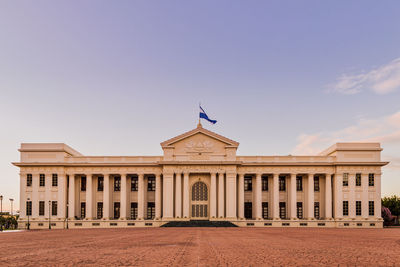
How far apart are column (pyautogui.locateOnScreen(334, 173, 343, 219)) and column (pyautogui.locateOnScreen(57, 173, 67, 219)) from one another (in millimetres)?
40842

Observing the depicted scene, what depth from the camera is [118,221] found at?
192ft

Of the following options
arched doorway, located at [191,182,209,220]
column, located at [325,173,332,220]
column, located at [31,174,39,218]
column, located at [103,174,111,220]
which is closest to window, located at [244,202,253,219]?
arched doorway, located at [191,182,209,220]

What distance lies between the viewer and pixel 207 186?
5962cm

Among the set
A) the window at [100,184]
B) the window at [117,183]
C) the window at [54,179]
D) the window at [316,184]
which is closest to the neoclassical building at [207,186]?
the window at [54,179]

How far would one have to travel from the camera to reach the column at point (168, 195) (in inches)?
2283

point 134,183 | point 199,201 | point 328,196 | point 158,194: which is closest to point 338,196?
point 328,196

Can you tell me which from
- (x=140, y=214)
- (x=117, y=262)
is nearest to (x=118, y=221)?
(x=140, y=214)

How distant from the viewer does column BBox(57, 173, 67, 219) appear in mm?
58594

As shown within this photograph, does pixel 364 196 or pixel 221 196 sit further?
pixel 364 196

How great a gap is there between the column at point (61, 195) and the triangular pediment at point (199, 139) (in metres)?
16.2

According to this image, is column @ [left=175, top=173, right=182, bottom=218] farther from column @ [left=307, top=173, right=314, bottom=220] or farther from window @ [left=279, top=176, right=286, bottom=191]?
column @ [left=307, top=173, right=314, bottom=220]

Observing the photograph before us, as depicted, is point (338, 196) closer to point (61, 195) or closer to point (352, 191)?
point (352, 191)

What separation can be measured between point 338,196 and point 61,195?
4161 cm

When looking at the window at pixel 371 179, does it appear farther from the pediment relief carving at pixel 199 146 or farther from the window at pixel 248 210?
the pediment relief carving at pixel 199 146
